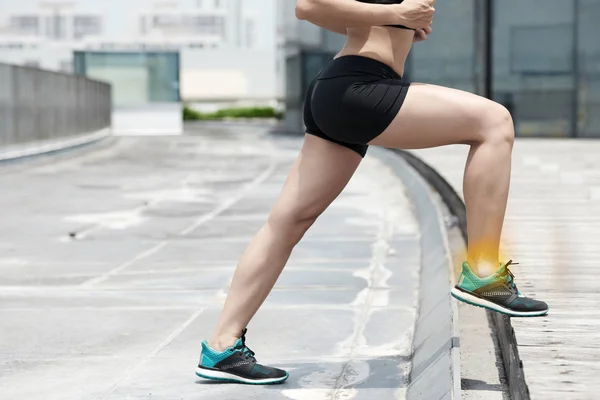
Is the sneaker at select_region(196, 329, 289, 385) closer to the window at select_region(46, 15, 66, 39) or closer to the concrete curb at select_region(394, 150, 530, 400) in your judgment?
the concrete curb at select_region(394, 150, 530, 400)

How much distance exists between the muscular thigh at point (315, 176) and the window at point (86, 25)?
399ft

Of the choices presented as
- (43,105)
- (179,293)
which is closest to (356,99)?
(179,293)

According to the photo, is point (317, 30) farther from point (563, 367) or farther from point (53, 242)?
point (563, 367)

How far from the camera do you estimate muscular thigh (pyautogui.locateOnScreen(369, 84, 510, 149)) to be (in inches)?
163

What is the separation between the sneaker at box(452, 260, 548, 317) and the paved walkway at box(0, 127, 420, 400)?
65cm

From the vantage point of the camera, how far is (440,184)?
12.1 meters

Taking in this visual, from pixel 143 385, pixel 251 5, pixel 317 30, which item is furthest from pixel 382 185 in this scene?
pixel 251 5

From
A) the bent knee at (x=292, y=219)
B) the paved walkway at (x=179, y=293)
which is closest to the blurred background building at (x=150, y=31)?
the paved walkway at (x=179, y=293)

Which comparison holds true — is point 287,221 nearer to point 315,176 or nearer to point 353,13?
point 315,176

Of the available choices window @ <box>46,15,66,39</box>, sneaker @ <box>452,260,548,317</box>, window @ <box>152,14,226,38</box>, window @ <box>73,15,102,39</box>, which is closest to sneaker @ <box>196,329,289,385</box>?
sneaker @ <box>452,260,548,317</box>

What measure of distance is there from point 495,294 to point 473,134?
0.60 meters

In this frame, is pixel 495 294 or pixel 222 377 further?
pixel 222 377

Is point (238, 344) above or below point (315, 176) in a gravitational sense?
below

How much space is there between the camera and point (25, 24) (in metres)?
127
